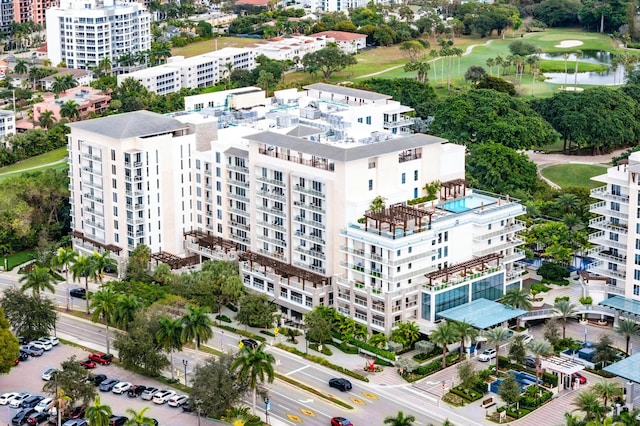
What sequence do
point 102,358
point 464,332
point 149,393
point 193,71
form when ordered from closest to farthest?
1. point 149,393
2. point 464,332
3. point 102,358
4. point 193,71

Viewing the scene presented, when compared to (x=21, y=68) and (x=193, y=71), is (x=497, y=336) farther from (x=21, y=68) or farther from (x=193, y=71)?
(x=21, y=68)

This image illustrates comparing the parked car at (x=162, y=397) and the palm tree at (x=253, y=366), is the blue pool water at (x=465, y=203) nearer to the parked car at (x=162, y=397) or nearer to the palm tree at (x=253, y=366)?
the palm tree at (x=253, y=366)

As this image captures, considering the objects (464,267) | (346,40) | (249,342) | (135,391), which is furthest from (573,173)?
(346,40)

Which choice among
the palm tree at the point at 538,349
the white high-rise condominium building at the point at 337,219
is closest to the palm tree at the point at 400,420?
the palm tree at the point at 538,349

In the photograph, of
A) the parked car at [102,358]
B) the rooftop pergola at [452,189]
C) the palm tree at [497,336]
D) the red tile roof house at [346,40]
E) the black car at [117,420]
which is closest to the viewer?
the black car at [117,420]

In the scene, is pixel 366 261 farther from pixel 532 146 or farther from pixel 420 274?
pixel 532 146

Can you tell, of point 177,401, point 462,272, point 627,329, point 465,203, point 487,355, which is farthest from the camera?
point 465,203
